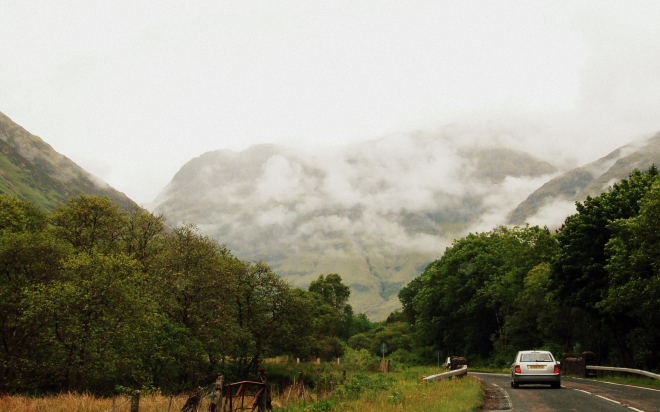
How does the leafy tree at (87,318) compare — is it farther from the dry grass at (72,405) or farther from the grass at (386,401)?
the grass at (386,401)

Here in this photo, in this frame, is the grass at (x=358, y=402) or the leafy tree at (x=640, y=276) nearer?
the grass at (x=358, y=402)

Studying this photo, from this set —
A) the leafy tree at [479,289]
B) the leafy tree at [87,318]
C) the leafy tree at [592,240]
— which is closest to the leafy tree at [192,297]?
the leafy tree at [87,318]

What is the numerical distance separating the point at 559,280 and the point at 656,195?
1489cm

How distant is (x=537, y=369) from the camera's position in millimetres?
24812

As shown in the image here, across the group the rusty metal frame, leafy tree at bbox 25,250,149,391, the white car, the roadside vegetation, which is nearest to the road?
the white car

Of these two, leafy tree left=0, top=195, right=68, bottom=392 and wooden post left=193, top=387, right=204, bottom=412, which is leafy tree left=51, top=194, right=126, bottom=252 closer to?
leafy tree left=0, top=195, right=68, bottom=392

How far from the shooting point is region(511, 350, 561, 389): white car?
2452 cm

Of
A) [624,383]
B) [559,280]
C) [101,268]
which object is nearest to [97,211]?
[101,268]

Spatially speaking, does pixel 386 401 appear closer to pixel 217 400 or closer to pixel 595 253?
pixel 217 400

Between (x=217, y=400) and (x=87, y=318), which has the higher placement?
(x=217, y=400)

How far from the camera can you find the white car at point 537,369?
24516mm

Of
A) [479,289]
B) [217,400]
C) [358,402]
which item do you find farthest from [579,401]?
[479,289]

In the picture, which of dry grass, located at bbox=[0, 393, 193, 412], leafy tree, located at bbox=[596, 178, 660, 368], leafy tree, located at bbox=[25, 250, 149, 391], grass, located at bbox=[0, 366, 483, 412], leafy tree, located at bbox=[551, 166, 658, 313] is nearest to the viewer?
grass, located at bbox=[0, 366, 483, 412]

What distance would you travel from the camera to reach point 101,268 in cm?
3631
